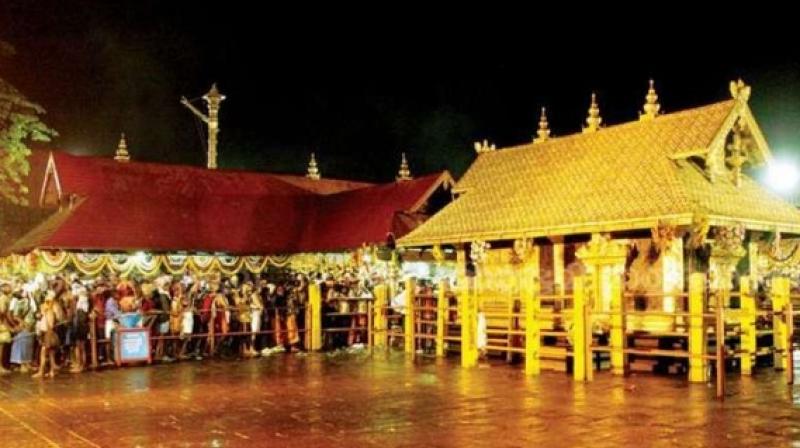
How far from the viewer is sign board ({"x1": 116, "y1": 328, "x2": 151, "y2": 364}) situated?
18.2 meters

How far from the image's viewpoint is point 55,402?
13.0 meters

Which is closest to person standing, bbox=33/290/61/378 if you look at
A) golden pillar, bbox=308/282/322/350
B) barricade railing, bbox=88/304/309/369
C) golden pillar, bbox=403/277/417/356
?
barricade railing, bbox=88/304/309/369

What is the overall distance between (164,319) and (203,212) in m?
10.00

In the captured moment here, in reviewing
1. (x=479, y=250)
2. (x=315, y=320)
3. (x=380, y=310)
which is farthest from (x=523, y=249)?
(x=315, y=320)

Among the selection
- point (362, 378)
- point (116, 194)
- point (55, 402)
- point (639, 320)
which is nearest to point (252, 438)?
point (55, 402)

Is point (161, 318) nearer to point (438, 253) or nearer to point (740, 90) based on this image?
point (438, 253)

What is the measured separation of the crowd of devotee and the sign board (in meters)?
0.14

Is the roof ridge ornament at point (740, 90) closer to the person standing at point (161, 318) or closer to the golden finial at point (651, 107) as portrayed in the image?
the golden finial at point (651, 107)

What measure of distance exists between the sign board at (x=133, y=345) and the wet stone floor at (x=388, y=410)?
1.37 meters

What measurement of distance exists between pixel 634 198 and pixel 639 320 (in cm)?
236

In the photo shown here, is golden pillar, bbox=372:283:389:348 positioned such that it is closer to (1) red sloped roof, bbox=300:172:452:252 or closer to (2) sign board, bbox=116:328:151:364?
(1) red sloped roof, bbox=300:172:452:252

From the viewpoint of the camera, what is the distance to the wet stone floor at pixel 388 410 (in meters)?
9.70

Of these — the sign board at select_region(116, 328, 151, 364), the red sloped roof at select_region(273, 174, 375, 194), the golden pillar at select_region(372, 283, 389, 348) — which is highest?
the red sloped roof at select_region(273, 174, 375, 194)

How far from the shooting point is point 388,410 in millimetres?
11734
